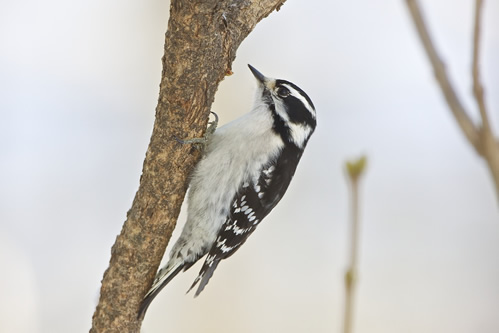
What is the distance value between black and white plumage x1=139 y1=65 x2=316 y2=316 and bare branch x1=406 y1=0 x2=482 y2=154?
1818mm

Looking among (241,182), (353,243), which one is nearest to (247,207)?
(241,182)

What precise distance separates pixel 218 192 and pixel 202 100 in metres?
0.63

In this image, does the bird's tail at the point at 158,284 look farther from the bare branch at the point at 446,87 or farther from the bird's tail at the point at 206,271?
the bare branch at the point at 446,87

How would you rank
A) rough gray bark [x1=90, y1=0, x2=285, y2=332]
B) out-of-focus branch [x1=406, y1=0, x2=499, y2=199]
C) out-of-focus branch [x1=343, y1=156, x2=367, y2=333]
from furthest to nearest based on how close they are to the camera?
rough gray bark [x1=90, y1=0, x2=285, y2=332]
out-of-focus branch [x1=343, y1=156, x2=367, y2=333]
out-of-focus branch [x1=406, y1=0, x2=499, y2=199]

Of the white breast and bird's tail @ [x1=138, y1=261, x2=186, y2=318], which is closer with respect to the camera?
bird's tail @ [x1=138, y1=261, x2=186, y2=318]

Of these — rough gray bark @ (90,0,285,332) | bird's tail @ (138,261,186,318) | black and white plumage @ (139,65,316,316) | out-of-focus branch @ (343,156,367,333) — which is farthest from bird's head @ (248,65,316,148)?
out-of-focus branch @ (343,156,367,333)

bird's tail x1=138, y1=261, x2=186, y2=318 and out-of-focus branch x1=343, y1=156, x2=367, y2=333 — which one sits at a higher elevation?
bird's tail x1=138, y1=261, x2=186, y2=318

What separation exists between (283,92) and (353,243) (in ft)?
6.08

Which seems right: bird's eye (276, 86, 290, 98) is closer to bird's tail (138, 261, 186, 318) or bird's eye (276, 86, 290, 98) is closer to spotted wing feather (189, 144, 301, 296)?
spotted wing feather (189, 144, 301, 296)

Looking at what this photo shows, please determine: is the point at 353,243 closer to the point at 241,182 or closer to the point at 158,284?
the point at 158,284

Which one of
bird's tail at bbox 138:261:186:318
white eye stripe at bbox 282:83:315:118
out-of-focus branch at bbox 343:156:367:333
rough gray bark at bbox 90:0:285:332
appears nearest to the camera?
out-of-focus branch at bbox 343:156:367:333

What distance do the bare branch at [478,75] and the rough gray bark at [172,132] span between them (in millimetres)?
1239

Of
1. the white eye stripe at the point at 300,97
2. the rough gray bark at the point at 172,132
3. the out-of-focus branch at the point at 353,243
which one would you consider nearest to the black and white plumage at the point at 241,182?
the white eye stripe at the point at 300,97

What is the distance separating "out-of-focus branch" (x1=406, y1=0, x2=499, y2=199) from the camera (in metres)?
0.62
